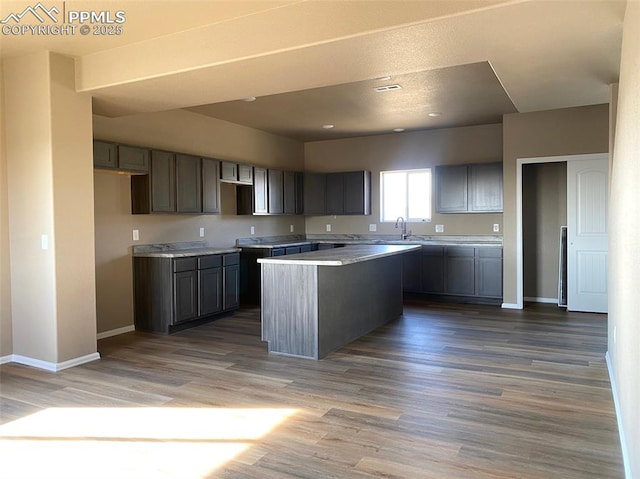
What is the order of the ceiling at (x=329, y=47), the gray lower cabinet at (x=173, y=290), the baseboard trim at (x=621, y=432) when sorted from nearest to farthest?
the baseboard trim at (x=621, y=432)
the ceiling at (x=329, y=47)
the gray lower cabinet at (x=173, y=290)

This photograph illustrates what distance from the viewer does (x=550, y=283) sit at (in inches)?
271

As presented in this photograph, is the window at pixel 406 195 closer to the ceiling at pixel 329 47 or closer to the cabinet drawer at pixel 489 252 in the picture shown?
the cabinet drawer at pixel 489 252

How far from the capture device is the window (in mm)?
7922

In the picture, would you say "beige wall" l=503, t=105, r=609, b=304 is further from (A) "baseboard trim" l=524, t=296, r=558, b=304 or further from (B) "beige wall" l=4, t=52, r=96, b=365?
(B) "beige wall" l=4, t=52, r=96, b=365

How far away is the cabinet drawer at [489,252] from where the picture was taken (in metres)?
6.78

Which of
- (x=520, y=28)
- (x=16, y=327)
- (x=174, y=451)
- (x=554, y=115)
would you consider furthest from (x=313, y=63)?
(x=554, y=115)

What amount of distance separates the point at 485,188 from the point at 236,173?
361cm

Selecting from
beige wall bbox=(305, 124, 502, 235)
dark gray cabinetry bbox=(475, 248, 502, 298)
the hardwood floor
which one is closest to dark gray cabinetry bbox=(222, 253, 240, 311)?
the hardwood floor

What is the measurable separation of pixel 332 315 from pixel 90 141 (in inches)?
105

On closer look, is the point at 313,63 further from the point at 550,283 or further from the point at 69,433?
the point at 550,283

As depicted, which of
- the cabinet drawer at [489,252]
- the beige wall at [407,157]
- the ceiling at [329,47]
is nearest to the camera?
the ceiling at [329,47]

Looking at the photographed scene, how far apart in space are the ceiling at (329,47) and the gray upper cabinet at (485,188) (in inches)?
79.0

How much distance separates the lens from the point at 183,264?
5395 mm

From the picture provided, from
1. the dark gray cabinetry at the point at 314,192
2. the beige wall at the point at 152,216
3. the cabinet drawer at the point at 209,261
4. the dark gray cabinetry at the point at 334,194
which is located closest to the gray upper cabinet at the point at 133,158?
the beige wall at the point at 152,216
